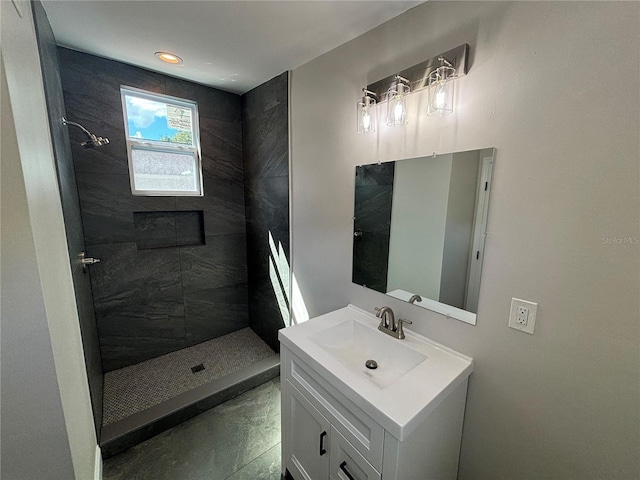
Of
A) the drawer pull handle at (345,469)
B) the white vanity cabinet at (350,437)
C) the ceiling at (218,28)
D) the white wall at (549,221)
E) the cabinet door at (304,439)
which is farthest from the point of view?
the ceiling at (218,28)

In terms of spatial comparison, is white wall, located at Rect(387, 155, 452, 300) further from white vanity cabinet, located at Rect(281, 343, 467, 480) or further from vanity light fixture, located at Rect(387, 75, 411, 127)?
white vanity cabinet, located at Rect(281, 343, 467, 480)

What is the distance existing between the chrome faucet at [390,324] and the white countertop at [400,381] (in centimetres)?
3

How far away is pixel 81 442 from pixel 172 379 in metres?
1.15

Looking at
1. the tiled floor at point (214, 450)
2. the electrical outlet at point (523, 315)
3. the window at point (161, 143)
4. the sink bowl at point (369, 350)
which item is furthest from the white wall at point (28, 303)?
the electrical outlet at point (523, 315)

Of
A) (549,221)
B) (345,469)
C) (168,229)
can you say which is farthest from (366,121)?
(168,229)

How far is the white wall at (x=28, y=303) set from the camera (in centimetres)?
67

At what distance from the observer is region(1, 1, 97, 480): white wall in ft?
2.20

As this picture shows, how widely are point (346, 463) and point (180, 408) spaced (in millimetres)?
1376

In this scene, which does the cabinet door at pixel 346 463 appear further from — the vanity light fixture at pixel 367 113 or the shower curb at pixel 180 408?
the vanity light fixture at pixel 367 113

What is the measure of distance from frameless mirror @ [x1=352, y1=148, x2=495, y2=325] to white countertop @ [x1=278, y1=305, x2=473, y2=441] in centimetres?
19

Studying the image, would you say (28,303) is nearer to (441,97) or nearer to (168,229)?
(441,97)

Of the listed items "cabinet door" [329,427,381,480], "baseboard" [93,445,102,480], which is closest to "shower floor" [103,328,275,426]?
"baseboard" [93,445,102,480]

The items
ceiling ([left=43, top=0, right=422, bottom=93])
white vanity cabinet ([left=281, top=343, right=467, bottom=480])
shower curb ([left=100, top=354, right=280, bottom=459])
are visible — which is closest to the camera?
white vanity cabinet ([left=281, top=343, right=467, bottom=480])

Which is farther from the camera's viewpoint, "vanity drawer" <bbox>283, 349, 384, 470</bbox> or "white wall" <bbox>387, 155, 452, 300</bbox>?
"white wall" <bbox>387, 155, 452, 300</bbox>
